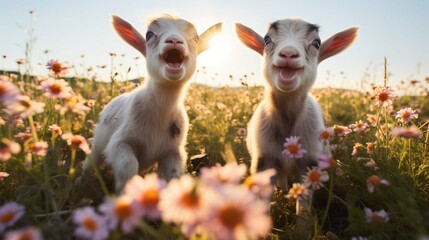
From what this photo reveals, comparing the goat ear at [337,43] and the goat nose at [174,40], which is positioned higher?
the goat ear at [337,43]

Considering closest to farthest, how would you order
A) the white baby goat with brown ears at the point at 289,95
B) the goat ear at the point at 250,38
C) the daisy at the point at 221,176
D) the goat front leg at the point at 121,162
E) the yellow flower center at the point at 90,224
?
the daisy at the point at 221,176
the yellow flower center at the point at 90,224
the goat front leg at the point at 121,162
the white baby goat with brown ears at the point at 289,95
the goat ear at the point at 250,38

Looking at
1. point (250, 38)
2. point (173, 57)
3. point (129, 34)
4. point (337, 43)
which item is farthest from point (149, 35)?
point (337, 43)

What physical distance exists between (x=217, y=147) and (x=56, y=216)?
3.70 m

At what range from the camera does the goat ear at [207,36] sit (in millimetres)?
4363

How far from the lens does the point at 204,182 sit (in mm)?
1092

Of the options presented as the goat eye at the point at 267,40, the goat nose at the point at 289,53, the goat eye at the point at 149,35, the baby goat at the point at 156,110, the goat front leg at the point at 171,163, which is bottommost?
the goat front leg at the point at 171,163

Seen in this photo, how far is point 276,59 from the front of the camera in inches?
137

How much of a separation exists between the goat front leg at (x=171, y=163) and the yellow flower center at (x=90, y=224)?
241cm

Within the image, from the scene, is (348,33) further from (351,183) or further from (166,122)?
(166,122)

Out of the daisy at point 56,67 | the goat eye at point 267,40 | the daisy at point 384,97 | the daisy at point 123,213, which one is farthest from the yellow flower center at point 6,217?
the goat eye at point 267,40

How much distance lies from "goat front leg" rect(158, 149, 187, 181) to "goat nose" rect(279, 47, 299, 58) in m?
1.37

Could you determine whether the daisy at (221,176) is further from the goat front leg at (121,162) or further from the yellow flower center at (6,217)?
the goat front leg at (121,162)

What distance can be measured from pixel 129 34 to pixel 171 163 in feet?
5.00

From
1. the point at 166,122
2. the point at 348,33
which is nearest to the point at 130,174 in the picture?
the point at 166,122
